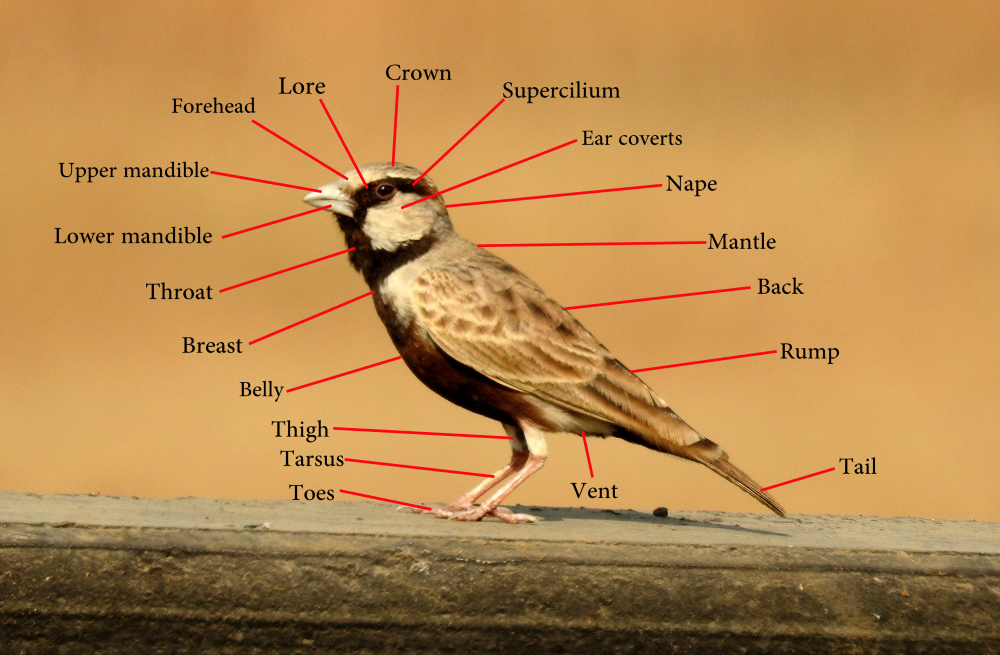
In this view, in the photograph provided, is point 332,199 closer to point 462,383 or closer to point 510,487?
point 462,383

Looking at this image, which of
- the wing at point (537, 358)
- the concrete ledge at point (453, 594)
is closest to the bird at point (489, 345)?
the wing at point (537, 358)

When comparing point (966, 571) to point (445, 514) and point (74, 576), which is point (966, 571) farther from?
point (74, 576)

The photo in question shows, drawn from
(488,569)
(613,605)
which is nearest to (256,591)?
(488,569)

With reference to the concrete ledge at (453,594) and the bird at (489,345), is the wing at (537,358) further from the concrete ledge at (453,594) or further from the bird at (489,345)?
the concrete ledge at (453,594)

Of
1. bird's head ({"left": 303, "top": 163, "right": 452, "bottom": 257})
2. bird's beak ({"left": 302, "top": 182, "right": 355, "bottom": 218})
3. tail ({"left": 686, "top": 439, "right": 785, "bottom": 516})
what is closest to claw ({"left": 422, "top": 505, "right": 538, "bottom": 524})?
tail ({"left": 686, "top": 439, "right": 785, "bottom": 516})

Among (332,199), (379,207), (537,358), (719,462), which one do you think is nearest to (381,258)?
(379,207)

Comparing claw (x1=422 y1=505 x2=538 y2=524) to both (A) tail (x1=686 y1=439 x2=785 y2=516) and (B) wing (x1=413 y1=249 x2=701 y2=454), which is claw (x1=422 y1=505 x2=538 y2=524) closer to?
(B) wing (x1=413 y1=249 x2=701 y2=454)

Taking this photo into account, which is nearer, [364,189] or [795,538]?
[795,538]
